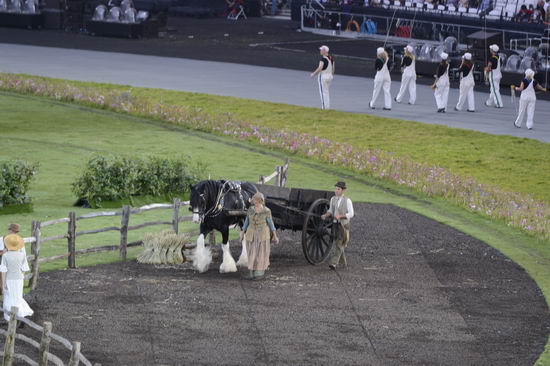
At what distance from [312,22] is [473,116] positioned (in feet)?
78.5

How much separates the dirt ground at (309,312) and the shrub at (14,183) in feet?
16.4

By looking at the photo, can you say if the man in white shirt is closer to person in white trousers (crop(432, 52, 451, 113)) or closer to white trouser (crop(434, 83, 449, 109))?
person in white trousers (crop(432, 52, 451, 113))

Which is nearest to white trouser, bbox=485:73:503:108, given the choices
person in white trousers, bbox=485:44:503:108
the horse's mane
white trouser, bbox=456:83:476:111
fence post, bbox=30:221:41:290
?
person in white trousers, bbox=485:44:503:108

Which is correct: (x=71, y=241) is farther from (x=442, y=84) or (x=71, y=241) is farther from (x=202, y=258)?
(x=442, y=84)

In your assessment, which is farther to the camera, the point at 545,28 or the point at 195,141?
the point at 545,28

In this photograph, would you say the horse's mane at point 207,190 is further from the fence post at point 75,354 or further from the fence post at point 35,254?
the fence post at point 75,354

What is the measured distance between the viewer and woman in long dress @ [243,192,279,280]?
18219 mm

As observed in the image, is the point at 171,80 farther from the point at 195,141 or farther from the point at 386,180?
the point at 386,180

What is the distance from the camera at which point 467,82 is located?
38.3m

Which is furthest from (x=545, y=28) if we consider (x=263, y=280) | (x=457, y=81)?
(x=263, y=280)

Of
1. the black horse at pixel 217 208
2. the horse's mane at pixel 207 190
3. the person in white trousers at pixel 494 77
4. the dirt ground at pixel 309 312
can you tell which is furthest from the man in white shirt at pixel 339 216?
the person in white trousers at pixel 494 77

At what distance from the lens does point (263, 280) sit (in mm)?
Result: 18500

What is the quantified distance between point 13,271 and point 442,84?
24955 millimetres

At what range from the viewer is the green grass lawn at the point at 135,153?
22.1 metres
